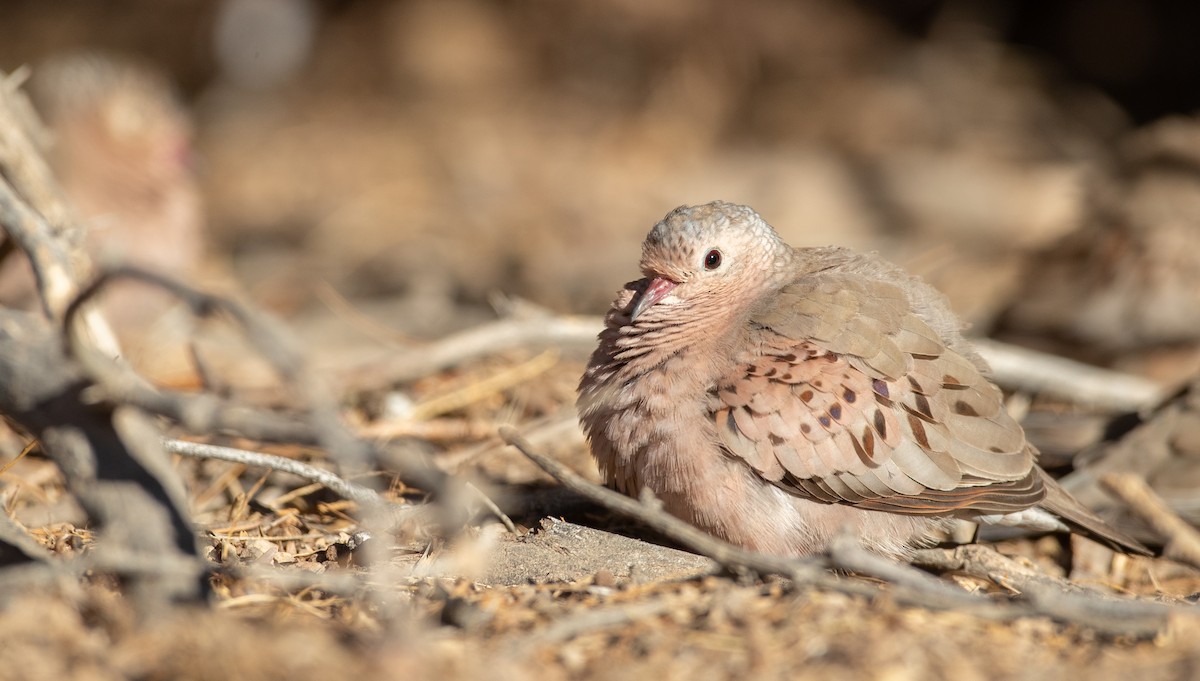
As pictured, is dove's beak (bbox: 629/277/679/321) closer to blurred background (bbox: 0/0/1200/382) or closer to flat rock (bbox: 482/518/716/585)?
flat rock (bbox: 482/518/716/585)

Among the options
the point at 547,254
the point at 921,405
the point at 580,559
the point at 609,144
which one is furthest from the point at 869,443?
the point at 609,144

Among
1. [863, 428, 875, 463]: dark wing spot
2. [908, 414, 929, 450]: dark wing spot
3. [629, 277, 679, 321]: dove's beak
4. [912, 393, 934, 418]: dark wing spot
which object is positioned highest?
[629, 277, 679, 321]: dove's beak

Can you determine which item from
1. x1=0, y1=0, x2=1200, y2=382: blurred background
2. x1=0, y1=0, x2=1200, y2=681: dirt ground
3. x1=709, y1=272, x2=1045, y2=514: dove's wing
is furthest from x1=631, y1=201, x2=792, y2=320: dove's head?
x1=0, y1=0, x2=1200, y2=382: blurred background

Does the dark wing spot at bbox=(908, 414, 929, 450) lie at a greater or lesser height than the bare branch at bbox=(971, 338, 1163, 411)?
lesser

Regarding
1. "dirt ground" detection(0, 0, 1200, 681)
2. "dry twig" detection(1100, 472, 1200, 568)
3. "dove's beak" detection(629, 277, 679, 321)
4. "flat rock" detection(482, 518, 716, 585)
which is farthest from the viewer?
"dry twig" detection(1100, 472, 1200, 568)

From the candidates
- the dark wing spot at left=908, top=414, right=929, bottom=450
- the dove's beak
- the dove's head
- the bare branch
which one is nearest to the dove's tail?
the dark wing spot at left=908, top=414, right=929, bottom=450

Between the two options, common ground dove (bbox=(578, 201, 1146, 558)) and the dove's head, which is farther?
the dove's head

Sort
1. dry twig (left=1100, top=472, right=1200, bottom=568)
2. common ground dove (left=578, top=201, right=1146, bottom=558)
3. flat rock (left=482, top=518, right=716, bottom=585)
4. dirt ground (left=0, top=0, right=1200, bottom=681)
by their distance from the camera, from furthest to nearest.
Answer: dry twig (left=1100, top=472, right=1200, bottom=568) < common ground dove (left=578, top=201, right=1146, bottom=558) < flat rock (left=482, top=518, right=716, bottom=585) < dirt ground (left=0, top=0, right=1200, bottom=681)

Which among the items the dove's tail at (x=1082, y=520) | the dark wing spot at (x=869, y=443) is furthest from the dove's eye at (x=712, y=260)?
the dove's tail at (x=1082, y=520)
